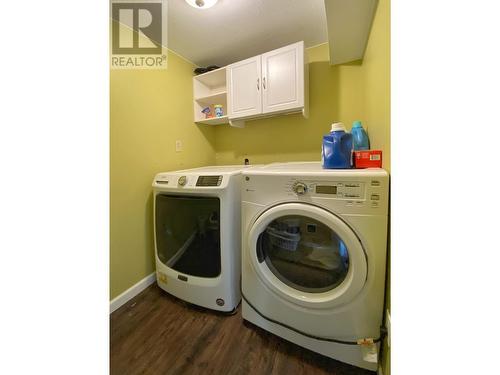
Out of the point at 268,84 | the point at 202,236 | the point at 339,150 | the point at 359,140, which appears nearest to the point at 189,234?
the point at 202,236

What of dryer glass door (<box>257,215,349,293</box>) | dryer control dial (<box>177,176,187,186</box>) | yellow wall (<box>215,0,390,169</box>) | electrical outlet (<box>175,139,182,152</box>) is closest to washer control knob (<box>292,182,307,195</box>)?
dryer glass door (<box>257,215,349,293</box>)

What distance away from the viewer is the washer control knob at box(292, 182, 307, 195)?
0.86 m

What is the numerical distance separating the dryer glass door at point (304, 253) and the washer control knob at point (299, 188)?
140mm

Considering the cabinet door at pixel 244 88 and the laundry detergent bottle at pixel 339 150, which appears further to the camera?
the cabinet door at pixel 244 88

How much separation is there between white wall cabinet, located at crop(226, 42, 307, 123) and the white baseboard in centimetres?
156

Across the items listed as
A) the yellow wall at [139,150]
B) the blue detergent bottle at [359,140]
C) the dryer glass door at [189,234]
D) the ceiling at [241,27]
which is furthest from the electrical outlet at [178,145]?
the blue detergent bottle at [359,140]

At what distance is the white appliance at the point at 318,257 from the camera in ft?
2.55

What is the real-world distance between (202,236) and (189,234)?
11 cm

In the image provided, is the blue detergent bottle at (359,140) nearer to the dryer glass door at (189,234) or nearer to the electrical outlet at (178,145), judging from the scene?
the dryer glass door at (189,234)

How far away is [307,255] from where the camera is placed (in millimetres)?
982

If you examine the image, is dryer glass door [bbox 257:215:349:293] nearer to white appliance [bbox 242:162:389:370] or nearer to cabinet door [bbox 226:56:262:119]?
white appliance [bbox 242:162:389:370]
